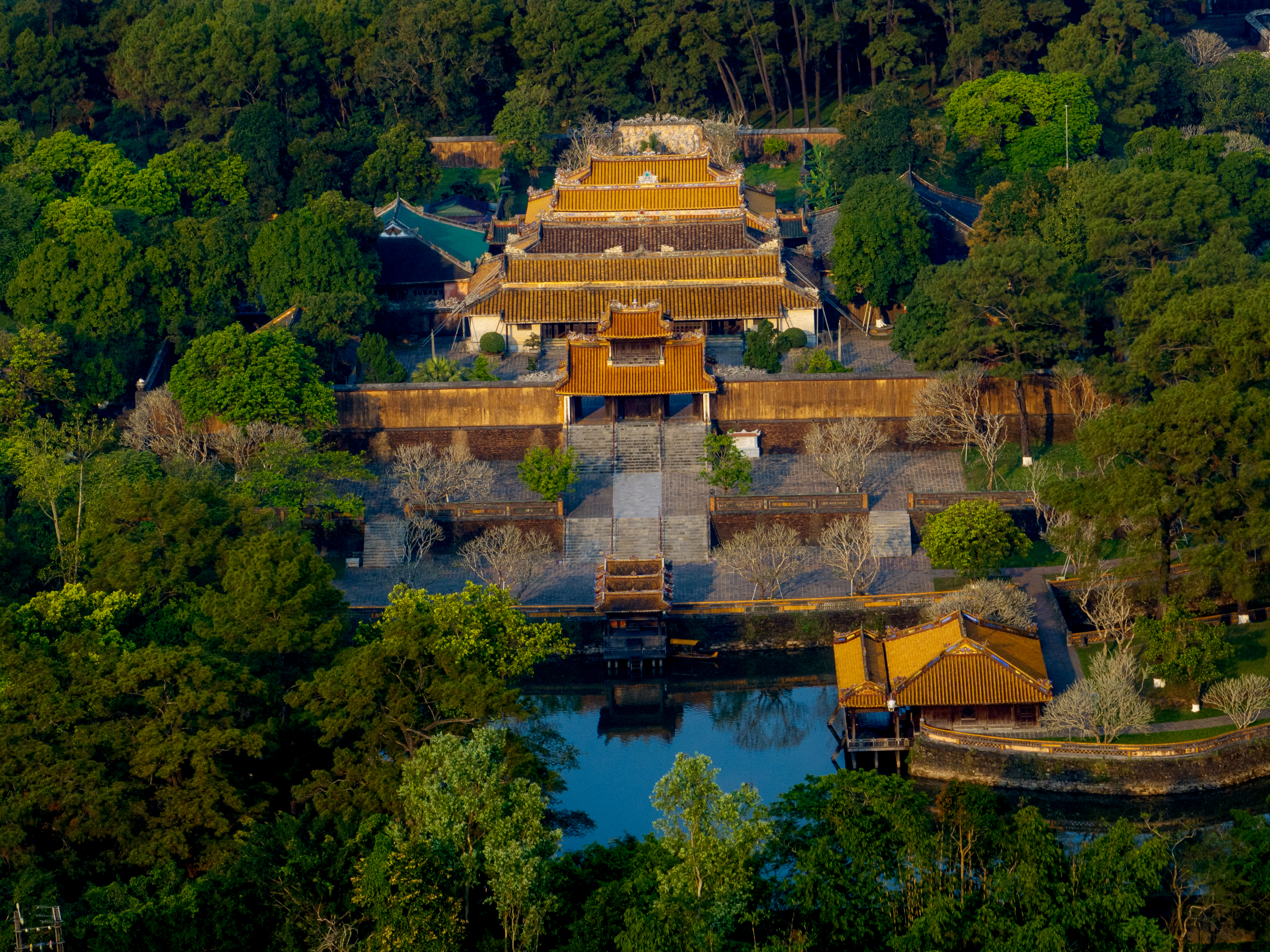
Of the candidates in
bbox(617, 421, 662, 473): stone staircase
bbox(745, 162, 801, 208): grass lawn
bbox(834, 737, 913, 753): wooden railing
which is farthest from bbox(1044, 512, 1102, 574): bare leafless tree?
bbox(745, 162, 801, 208): grass lawn

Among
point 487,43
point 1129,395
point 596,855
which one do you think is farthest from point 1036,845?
point 487,43

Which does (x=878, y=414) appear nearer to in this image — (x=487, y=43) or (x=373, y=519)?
(x=373, y=519)

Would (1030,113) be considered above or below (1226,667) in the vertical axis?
above

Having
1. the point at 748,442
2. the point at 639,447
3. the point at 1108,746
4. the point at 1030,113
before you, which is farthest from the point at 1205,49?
the point at 1108,746

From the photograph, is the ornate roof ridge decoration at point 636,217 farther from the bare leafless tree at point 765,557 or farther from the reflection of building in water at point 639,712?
the reflection of building in water at point 639,712

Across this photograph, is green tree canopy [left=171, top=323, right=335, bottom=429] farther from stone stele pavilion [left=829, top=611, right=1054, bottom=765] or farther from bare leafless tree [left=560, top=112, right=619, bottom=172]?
bare leafless tree [left=560, top=112, right=619, bottom=172]

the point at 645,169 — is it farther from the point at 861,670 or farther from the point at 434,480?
the point at 861,670

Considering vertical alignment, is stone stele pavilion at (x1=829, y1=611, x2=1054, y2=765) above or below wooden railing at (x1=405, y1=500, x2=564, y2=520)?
below
